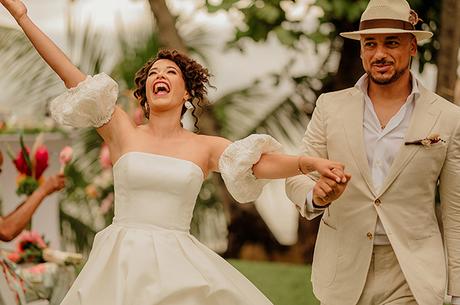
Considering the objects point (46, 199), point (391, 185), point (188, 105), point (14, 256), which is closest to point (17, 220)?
point (14, 256)

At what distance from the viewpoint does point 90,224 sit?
35.2ft

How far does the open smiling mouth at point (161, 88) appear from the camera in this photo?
464 centimetres

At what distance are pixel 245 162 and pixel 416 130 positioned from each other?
771 millimetres

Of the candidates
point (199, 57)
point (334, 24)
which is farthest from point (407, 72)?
point (199, 57)

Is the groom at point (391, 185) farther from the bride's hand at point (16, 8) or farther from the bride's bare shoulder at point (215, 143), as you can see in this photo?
the bride's hand at point (16, 8)

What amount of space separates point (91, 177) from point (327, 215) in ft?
19.8

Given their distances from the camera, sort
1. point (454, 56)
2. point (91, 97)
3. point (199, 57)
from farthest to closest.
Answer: point (199, 57) < point (454, 56) < point (91, 97)

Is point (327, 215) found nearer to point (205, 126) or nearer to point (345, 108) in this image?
point (345, 108)

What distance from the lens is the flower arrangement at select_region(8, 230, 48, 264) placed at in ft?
20.5

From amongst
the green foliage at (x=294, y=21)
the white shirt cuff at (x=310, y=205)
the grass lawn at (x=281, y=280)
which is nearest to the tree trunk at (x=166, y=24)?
the green foliage at (x=294, y=21)

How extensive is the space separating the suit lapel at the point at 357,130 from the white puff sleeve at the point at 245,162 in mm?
340

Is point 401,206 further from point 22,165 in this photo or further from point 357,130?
point 22,165

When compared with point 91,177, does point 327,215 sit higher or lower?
higher

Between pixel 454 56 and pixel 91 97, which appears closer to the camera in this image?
pixel 91 97
